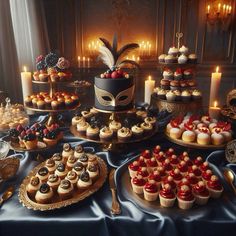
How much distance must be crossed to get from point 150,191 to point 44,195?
1.27ft

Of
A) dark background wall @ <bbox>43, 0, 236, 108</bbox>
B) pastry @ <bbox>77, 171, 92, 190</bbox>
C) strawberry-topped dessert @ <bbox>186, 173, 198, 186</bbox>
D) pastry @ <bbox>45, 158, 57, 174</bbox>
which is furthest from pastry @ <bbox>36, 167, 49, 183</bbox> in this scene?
dark background wall @ <bbox>43, 0, 236, 108</bbox>

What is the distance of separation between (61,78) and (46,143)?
2.00ft

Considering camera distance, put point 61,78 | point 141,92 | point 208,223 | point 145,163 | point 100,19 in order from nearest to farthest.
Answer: point 208,223 → point 145,163 → point 61,78 → point 100,19 → point 141,92

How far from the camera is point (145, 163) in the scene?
108 centimetres

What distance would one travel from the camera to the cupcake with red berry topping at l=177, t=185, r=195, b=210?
86 centimetres

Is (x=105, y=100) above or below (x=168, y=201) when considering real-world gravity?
above

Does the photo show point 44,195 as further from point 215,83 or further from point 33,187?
point 215,83

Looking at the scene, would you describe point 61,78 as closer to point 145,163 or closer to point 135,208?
point 145,163

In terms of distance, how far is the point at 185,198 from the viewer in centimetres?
86

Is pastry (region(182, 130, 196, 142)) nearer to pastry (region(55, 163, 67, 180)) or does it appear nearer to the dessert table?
the dessert table

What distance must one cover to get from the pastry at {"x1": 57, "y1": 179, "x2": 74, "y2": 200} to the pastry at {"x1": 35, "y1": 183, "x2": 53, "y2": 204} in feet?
0.12

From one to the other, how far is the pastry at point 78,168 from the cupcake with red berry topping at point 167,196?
0.34m

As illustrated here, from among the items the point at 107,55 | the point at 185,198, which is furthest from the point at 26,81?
the point at 185,198

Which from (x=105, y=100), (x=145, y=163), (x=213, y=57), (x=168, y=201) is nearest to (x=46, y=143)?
(x=105, y=100)
